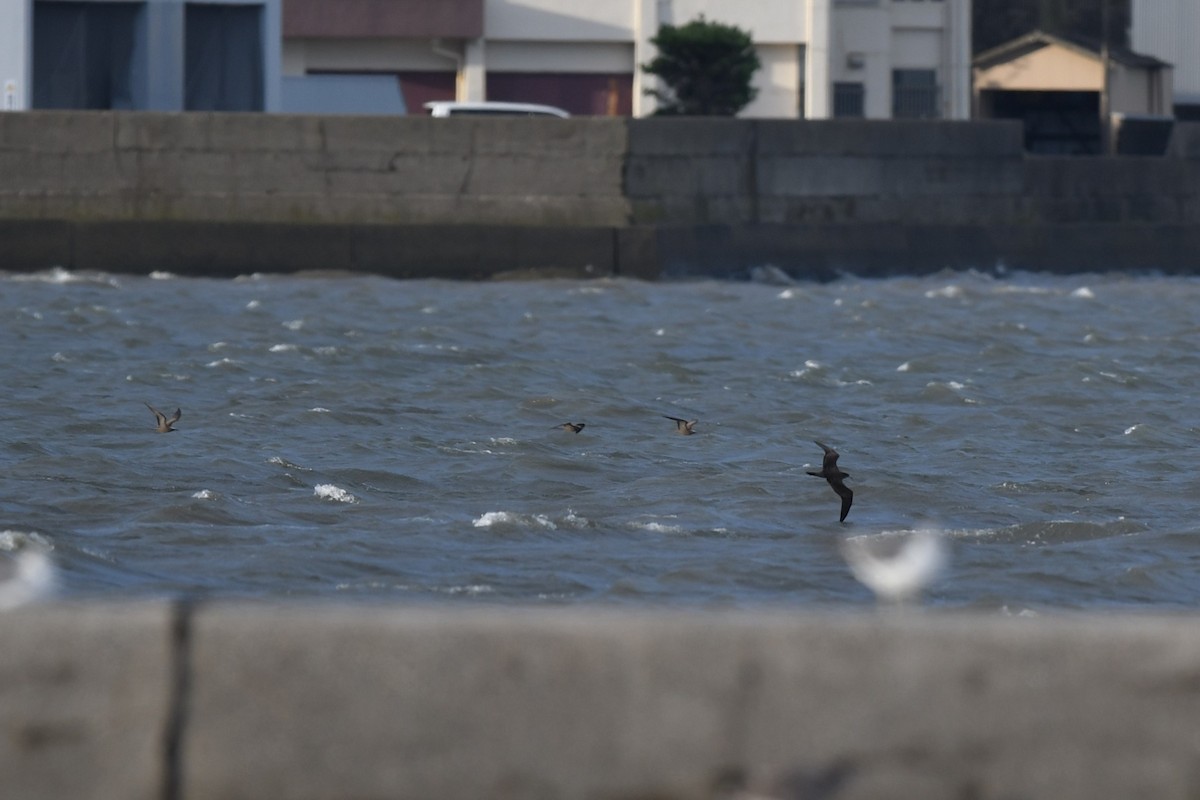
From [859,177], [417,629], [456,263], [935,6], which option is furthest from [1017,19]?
[417,629]

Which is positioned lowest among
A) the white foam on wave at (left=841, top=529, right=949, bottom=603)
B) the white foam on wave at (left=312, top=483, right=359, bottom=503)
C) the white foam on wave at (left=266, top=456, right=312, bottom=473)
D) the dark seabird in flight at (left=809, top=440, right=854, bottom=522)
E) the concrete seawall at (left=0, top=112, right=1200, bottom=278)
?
the white foam on wave at (left=841, top=529, right=949, bottom=603)

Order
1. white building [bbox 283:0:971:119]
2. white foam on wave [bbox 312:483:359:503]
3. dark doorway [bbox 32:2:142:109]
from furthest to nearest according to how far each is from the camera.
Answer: white building [bbox 283:0:971:119]
dark doorway [bbox 32:2:142:109]
white foam on wave [bbox 312:483:359:503]

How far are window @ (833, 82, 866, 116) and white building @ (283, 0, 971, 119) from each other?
29cm

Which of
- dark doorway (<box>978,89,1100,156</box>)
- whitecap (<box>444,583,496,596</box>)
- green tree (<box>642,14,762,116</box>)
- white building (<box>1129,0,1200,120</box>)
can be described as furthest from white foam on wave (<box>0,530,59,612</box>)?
white building (<box>1129,0,1200,120</box>)

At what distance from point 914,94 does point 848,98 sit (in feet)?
4.35

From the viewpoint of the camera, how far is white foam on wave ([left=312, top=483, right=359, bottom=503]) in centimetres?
1049

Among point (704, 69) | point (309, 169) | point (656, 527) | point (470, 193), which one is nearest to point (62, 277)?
point (309, 169)

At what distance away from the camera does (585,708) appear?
142 inches

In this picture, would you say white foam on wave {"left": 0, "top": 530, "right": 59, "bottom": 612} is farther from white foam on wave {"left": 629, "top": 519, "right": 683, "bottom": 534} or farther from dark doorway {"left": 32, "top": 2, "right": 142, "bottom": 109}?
dark doorway {"left": 32, "top": 2, "right": 142, "bottom": 109}

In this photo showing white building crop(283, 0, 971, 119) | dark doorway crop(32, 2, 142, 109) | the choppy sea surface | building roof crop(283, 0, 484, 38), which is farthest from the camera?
white building crop(283, 0, 971, 119)

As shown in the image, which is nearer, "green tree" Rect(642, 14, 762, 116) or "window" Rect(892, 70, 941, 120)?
"green tree" Rect(642, 14, 762, 116)

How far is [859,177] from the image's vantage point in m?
24.2

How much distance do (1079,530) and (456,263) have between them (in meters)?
13.6

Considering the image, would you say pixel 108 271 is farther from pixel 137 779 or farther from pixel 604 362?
pixel 137 779
